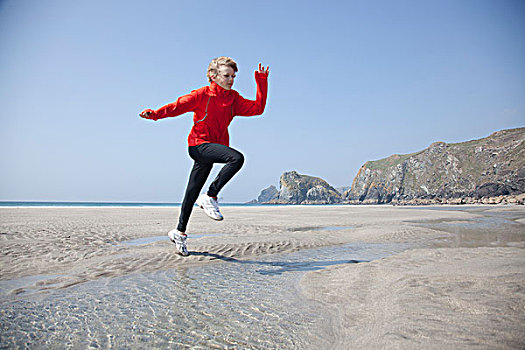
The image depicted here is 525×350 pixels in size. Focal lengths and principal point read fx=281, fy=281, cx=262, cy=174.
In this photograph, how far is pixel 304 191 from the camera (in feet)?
468

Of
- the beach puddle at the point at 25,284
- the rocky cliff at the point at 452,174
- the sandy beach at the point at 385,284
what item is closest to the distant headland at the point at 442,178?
the rocky cliff at the point at 452,174

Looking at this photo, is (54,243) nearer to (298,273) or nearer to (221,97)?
A: (221,97)

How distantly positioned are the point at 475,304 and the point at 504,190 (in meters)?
72.5

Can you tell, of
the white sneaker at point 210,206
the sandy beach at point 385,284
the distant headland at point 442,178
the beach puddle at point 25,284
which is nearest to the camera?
the sandy beach at point 385,284

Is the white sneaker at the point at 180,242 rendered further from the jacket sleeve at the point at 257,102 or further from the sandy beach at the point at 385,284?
the jacket sleeve at the point at 257,102

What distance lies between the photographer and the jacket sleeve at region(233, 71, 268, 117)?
4.54 metres

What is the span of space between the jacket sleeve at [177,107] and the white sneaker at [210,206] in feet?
4.47

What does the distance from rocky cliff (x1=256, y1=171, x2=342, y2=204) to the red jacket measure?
134 meters

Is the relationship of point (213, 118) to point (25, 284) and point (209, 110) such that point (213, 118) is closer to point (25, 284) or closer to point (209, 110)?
point (209, 110)

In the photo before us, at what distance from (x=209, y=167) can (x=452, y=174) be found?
332 ft

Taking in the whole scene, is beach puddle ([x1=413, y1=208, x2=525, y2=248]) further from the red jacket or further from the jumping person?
the red jacket

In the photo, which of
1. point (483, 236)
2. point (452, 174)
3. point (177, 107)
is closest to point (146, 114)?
point (177, 107)

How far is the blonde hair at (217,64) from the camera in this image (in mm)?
4305

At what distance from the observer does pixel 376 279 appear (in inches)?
118
